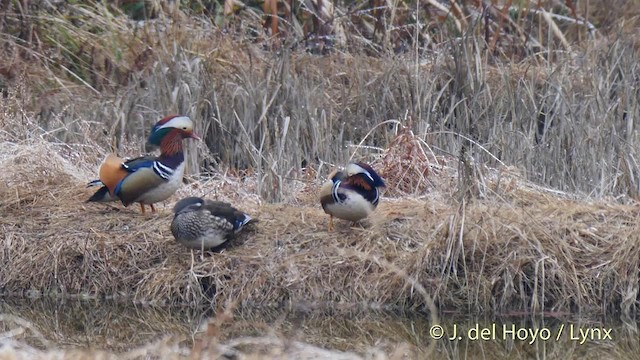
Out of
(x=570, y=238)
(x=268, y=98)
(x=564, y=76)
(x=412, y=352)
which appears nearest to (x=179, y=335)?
(x=412, y=352)

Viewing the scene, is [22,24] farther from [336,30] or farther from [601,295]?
[601,295]

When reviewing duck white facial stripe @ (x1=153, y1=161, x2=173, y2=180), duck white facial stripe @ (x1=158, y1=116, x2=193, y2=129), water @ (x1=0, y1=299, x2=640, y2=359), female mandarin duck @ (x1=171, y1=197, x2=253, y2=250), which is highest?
duck white facial stripe @ (x1=158, y1=116, x2=193, y2=129)

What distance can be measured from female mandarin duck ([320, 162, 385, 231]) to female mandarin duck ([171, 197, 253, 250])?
599mm

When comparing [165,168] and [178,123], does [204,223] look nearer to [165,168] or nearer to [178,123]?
[165,168]


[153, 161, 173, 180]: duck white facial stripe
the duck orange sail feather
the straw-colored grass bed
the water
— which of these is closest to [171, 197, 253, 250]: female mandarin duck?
the straw-colored grass bed

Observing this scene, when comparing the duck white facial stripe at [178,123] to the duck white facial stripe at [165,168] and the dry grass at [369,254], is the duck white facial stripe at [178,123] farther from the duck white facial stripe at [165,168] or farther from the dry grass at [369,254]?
the dry grass at [369,254]

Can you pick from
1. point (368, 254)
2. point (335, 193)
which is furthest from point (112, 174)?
point (368, 254)

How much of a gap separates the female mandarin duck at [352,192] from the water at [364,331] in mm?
631

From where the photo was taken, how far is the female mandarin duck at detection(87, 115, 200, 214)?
24.8 ft

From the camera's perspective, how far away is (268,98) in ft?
30.7

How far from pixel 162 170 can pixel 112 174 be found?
340 millimetres

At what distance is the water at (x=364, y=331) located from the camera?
654 cm

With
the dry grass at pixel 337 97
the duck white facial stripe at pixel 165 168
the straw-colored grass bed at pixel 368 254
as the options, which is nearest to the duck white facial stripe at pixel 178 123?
the duck white facial stripe at pixel 165 168

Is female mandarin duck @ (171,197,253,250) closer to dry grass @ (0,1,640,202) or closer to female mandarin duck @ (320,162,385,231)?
female mandarin duck @ (320,162,385,231)
